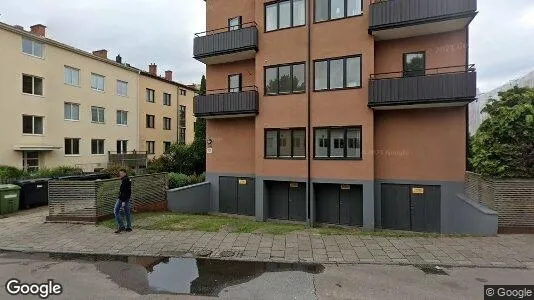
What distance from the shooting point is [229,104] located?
1547cm

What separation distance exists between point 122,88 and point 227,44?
20913 millimetres

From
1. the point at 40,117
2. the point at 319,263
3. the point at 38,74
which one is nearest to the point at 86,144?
the point at 40,117

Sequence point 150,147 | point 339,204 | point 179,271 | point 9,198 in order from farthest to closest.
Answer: point 150,147 → point 339,204 → point 9,198 → point 179,271

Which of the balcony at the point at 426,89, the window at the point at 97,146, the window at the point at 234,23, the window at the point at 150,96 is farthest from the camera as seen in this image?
the window at the point at 150,96

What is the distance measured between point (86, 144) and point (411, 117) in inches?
1057

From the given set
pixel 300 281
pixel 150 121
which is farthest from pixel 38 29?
pixel 300 281

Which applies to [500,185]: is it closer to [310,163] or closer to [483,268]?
[483,268]

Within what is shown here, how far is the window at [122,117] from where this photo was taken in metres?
31.6

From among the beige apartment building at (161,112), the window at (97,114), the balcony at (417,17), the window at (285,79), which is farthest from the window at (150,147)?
the balcony at (417,17)

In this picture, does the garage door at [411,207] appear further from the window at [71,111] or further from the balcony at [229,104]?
the window at [71,111]

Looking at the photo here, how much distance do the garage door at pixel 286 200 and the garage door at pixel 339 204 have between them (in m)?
0.74

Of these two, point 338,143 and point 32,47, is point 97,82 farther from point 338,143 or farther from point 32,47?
point 338,143

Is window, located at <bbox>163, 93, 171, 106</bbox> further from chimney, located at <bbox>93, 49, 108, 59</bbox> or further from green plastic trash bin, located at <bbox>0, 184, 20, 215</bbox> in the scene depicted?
green plastic trash bin, located at <bbox>0, 184, 20, 215</bbox>

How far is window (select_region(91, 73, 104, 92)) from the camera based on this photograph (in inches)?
1136
